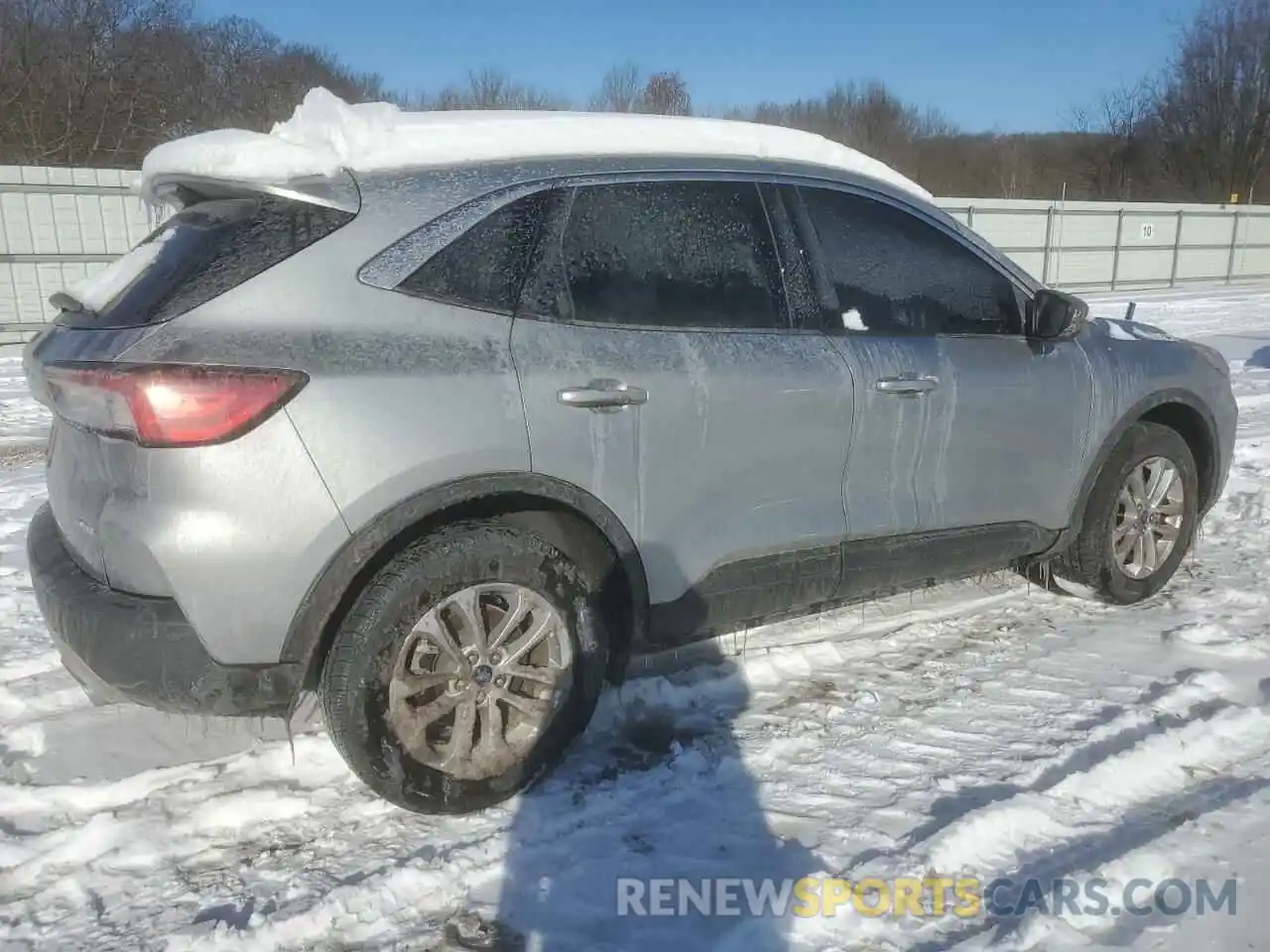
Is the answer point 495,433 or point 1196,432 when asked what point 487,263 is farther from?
point 1196,432

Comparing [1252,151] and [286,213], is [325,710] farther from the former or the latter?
[1252,151]

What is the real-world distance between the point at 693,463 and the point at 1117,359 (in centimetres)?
211

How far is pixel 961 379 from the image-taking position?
3.57 m

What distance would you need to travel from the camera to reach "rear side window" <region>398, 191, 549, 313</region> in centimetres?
267

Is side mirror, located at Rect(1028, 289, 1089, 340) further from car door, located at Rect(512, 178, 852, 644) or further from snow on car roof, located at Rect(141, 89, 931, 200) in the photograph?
snow on car roof, located at Rect(141, 89, 931, 200)

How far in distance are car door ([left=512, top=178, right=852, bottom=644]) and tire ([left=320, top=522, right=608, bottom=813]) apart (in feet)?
0.85

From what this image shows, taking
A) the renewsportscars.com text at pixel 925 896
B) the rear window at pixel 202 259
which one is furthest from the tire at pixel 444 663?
the rear window at pixel 202 259

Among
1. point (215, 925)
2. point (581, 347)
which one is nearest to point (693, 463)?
point (581, 347)

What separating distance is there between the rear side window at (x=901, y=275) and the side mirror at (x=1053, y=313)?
0.07 meters

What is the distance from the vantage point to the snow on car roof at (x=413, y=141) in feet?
8.63

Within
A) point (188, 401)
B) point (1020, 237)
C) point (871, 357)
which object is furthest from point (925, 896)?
point (1020, 237)

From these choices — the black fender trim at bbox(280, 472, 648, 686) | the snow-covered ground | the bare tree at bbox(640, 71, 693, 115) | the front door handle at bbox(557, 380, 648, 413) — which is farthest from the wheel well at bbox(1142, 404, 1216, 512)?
the bare tree at bbox(640, 71, 693, 115)

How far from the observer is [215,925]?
235 cm

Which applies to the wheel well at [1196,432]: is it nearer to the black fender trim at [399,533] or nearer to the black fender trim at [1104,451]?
the black fender trim at [1104,451]
